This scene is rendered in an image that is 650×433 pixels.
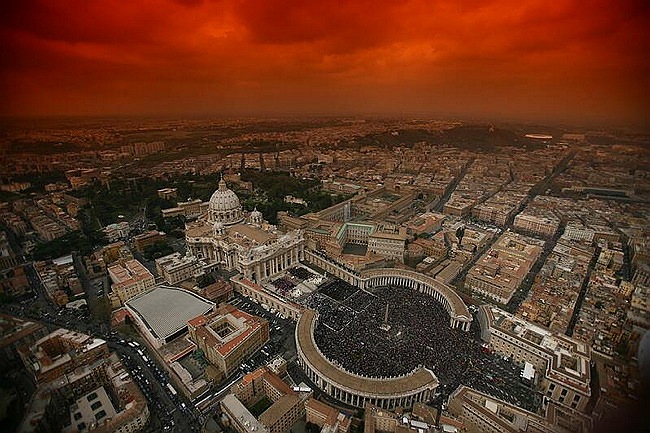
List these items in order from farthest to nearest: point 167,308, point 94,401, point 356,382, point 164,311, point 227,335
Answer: point 167,308
point 164,311
point 227,335
point 356,382
point 94,401

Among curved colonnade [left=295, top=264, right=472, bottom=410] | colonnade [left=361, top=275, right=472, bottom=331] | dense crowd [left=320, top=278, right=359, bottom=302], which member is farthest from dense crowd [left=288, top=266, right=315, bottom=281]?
curved colonnade [left=295, top=264, right=472, bottom=410]

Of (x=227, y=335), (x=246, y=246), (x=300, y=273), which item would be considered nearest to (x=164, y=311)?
(x=227, y=335)

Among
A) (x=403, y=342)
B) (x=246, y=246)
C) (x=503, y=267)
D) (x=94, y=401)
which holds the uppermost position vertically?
(x=246, y=246)

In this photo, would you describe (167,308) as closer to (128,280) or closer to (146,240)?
(128,280)

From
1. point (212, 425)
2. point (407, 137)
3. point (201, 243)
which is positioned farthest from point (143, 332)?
point (407, 137)

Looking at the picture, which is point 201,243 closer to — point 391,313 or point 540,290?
point 391,313

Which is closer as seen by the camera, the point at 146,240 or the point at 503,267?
the point at 503,267
